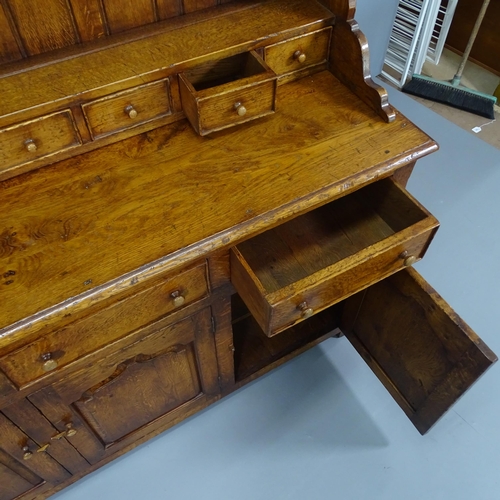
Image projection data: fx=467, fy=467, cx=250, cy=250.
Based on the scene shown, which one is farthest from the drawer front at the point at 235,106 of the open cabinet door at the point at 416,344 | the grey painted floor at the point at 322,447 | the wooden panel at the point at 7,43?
the grey painted floor at the point at 322,447

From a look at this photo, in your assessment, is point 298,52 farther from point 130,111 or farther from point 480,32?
point 480,32

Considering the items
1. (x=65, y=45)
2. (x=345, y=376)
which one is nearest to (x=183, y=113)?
(x=65, y=45)

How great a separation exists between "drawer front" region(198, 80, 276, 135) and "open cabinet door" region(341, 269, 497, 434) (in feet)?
1.61

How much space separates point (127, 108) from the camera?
93cm

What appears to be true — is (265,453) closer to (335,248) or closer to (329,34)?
(335,248)

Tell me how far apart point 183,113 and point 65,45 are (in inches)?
10.4

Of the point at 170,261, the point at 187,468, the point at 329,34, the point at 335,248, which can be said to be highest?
the point at 329,34

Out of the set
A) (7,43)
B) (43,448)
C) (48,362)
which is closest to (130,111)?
(7,43)

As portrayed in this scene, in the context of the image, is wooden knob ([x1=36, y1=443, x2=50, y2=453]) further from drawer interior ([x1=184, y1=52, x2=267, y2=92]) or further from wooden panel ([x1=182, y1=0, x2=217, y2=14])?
wooden panel ([x1=182, y1=0, x2=217, y2=14])

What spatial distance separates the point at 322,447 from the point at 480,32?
237 cm

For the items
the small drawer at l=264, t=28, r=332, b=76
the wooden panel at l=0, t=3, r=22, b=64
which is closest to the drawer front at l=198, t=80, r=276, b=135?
the small drawer at l=264, t=28, r=332, b=76

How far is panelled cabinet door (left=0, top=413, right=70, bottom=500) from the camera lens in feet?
3.12

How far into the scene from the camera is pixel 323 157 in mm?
936

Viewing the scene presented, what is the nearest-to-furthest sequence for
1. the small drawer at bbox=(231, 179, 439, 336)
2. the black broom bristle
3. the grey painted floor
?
the small drawer at bbox=(231, 179, 439, 336) → the grey painted floor → the black broom bristle
